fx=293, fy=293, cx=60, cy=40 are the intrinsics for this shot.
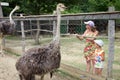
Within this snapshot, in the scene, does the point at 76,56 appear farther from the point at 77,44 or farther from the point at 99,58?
the point at 99,58

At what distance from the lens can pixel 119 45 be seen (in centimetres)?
1103

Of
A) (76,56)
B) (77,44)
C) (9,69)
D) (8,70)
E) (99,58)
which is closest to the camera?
(99,58)

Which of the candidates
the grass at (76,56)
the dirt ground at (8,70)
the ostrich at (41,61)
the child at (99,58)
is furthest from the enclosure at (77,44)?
the ostrich at (41,61)

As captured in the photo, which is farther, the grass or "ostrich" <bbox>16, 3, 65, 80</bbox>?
the grass

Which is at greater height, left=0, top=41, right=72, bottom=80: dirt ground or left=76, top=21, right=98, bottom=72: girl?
left=76, top=21, right=98, bottom=72: girl

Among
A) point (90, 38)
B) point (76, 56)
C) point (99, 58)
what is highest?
point (90, 38)

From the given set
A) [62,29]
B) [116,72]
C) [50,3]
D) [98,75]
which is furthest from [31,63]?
[50,3]

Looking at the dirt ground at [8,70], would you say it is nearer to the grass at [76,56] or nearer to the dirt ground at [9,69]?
the dirt ground at [9,69]

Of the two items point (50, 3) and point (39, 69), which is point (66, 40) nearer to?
point (50, 3)

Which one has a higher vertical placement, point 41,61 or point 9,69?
point 41,61

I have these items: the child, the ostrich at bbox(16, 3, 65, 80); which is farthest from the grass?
the ostrich at bbox(16, 3, 65, 80)

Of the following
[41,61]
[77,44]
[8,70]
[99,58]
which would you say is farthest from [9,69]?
[77,44]

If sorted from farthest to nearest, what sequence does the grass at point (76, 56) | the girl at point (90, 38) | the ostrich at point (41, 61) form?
the grass at point (76, 56)
the girl at point (90, 38)
the ostrich at point (41, 61)

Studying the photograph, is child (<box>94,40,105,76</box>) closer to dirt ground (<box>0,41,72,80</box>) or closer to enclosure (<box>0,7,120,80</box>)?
enclosure (<box>0,7,120,80</box>)
